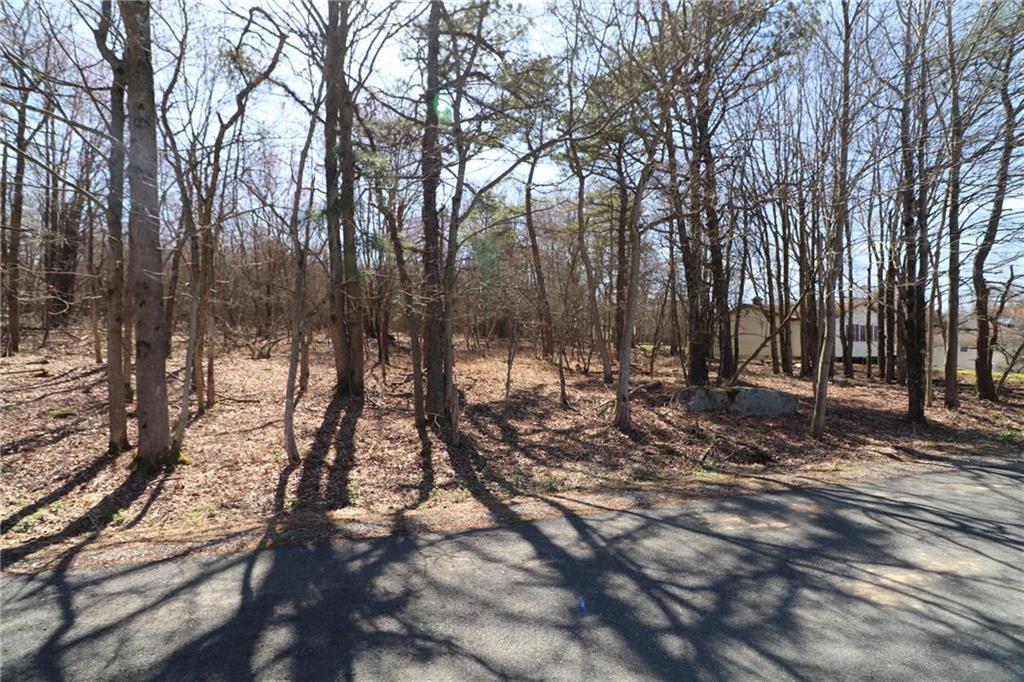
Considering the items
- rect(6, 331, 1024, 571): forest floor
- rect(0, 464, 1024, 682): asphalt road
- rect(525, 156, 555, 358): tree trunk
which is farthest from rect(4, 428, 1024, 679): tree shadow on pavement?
rect(525, 156, 555, 358): tree trunk

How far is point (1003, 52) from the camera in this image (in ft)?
26.4

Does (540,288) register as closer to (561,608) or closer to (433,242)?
(433,242)

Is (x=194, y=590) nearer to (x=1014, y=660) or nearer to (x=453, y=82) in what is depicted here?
(x=1014, y=660)

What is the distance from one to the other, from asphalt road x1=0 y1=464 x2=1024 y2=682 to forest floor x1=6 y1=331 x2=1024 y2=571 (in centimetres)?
78

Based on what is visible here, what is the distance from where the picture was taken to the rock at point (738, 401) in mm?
12016

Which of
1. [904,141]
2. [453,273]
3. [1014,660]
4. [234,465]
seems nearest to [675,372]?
[904,141]

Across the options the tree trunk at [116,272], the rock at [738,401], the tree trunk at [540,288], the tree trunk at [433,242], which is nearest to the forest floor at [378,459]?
the rock at [738,401]

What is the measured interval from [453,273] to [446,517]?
4.60 m

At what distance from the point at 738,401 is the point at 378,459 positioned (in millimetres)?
7679

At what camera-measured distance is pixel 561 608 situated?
3607 millimetres

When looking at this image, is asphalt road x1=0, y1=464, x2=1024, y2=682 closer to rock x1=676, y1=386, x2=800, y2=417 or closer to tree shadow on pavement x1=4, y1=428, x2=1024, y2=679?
tree shadow on pavement x1=4, y1=428, x2=1024, y2=679

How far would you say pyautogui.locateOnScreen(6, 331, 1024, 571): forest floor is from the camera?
552 centimetres

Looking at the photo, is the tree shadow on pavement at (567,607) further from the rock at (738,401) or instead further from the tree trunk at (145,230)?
the rock at (738,401)

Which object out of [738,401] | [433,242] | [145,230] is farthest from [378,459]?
[738,401]
